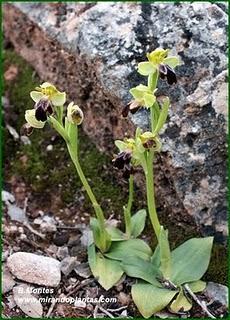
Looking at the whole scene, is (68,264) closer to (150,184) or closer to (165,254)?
(165,254)

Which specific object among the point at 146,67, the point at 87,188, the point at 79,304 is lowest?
the point at 79,304

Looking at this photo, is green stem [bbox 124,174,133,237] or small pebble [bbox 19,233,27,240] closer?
green stem [bbox 124,174,133,237]

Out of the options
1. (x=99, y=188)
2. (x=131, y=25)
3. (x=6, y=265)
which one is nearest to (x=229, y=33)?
(x=131, y=25)

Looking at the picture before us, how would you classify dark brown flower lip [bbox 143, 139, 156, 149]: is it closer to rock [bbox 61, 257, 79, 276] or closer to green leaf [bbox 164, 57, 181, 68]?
green leaf [bbox 164, 57, 181, 68]

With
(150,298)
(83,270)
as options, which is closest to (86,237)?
(83,270)

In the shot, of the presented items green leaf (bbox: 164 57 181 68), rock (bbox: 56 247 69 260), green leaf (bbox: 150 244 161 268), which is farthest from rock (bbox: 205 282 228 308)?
green leaf (bbox: 164 57 181 68)

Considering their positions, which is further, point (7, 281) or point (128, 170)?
point (7, 281)
